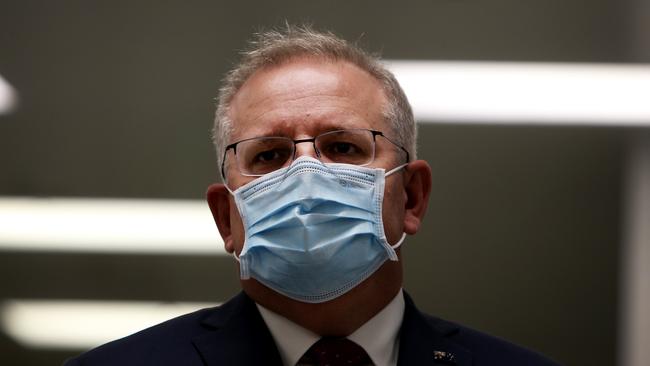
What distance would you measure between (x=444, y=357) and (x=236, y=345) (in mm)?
566

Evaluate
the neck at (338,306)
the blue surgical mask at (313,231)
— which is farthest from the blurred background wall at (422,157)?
the blue surgical mask at (313,231)

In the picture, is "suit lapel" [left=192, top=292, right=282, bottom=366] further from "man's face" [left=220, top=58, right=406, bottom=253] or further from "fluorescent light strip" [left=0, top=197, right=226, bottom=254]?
"fluorescent light strip" [left=0, top=197, right=226, bottom=254]

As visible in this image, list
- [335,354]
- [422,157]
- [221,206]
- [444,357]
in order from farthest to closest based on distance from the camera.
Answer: [422,157] → [221,206] → [444,357] → [335,354]

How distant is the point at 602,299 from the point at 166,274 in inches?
64.0

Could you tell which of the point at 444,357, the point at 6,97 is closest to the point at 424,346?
the point at 444,357

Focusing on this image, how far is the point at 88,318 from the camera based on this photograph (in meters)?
2.93

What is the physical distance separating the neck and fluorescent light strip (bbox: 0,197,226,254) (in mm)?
809

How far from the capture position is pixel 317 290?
193 cm

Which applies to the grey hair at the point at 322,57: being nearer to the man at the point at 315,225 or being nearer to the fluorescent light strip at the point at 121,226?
the man at the point at 315,225

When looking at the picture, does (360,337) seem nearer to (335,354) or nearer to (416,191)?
(335,354)

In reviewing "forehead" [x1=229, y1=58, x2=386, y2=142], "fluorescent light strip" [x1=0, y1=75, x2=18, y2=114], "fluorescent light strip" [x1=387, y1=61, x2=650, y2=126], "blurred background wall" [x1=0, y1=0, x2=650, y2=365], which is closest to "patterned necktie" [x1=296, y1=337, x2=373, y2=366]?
"forehead" [x1=229, y1=58, x2=386, y2=142]

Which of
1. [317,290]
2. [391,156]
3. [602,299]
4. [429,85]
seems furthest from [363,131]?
[602,299]

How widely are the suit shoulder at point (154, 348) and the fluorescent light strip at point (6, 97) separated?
4.01 ft

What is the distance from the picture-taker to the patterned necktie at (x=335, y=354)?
202cm
